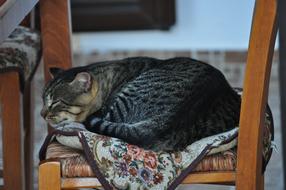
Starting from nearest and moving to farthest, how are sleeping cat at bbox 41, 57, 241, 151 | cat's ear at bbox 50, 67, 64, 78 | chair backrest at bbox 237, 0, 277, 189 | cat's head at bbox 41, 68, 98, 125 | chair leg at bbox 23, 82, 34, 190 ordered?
1. chair backrest at bbox 237, 0, 277, 189
2. sleeping cat at bbox 41, 57, 241, 151
3. cat's head at bbox 41, 68, 98, 125
4. cat's ear at bbox 50, 67, 64, 78
5. chair leg at bbox 23, 82, 34, 190

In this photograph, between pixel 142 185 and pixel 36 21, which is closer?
pixel 142 185

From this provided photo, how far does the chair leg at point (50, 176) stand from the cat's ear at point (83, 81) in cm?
27

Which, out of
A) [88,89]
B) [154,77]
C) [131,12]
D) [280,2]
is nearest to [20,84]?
[88,89]

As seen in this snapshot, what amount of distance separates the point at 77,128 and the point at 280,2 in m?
0.79

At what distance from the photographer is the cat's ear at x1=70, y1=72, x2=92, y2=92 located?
1.80 meters

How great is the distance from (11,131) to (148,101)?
1.70 feet

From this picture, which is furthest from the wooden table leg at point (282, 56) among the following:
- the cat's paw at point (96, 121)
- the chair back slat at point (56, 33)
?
the chair back slat at point (56, 33)

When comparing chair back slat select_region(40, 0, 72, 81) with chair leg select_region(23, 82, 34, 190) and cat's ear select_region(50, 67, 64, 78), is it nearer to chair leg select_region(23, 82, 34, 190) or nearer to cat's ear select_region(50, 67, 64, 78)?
cat's ear select_region(50, 67, 64, 78)

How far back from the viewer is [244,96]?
61.2 inches

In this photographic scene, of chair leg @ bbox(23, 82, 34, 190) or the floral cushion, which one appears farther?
chair leg @ bbox(23, 82, 34, 190)

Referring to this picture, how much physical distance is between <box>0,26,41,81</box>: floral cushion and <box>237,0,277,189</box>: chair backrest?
73 centimetres

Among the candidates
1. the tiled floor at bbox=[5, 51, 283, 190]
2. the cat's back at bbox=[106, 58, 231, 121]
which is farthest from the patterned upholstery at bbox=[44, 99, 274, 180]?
the tiled floor at bbox=[5, 51, 283, 190]

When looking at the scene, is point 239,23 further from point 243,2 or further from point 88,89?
point 88,89

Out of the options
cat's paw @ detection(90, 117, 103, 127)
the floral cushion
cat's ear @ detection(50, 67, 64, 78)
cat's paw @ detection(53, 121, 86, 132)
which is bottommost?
cat's paw @ detection(53, 121, 86, 132)
